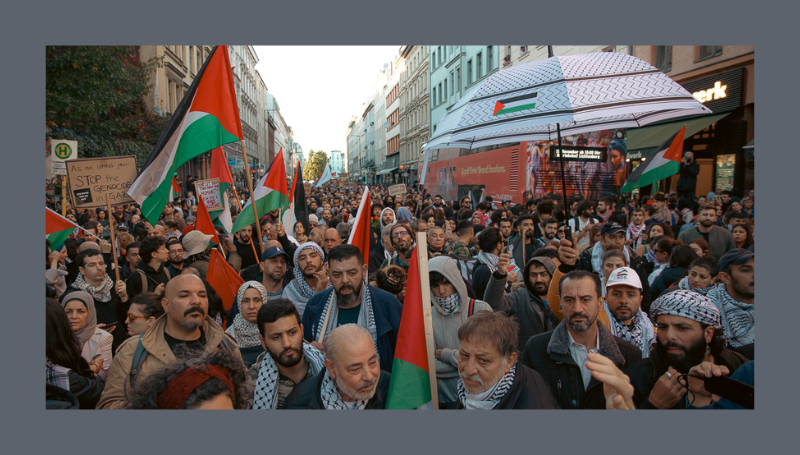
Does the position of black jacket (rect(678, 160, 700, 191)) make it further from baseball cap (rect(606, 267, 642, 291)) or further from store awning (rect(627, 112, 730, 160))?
baseball cap (rect(606, 267, 642, 291))

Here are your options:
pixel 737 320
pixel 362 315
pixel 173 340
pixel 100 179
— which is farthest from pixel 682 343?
pixel 100 179

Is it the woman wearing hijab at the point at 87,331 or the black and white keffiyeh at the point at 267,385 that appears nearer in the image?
the black and white keffiyeh at the point at 267,385

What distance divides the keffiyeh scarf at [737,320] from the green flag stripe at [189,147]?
466 cm

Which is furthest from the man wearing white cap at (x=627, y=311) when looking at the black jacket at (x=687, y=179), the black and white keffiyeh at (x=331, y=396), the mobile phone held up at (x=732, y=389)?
the black jacket at (x=687, y=179)

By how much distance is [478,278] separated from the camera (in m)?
4.75

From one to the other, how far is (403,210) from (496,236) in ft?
18.8

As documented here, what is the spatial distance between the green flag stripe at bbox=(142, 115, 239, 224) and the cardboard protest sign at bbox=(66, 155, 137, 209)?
826 millimetres

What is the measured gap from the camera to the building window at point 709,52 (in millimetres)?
13554

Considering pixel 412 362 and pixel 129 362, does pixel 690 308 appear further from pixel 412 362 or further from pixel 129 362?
pixel 129 362

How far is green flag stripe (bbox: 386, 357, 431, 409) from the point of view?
289cm

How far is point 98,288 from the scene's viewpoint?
4.49 metres

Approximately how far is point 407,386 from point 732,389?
1701mm

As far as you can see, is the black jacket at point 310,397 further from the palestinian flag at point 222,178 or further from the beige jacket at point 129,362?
the palestinian flag at point 222,178

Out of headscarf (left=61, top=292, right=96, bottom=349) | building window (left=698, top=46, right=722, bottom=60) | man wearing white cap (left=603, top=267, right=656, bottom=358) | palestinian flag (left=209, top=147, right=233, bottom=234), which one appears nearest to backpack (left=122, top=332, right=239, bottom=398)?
headscarf (left=61, top=292, right=96, bottom=349)
